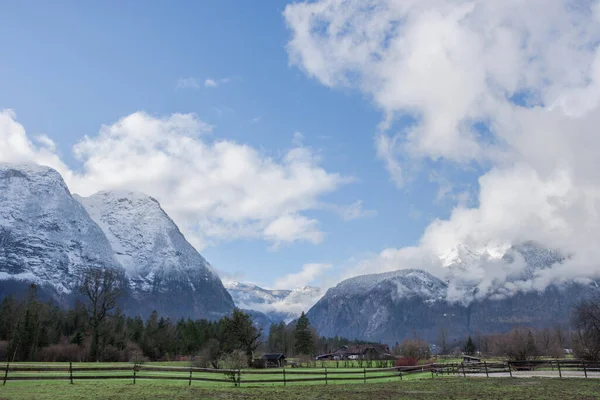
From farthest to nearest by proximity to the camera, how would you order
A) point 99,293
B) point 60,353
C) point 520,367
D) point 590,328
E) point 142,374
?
point 60,353 < point 99,293 < point 590,328 < point 520,367 < point 142,374

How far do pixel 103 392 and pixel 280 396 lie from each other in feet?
44.7

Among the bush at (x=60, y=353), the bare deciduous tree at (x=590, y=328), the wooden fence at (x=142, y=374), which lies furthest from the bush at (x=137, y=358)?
the bare deciduous tree at (x=590, y=328)

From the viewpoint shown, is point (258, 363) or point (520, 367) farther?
point (258, 363)

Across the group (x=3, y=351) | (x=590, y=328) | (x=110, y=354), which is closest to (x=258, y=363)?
(x=110, y=354)

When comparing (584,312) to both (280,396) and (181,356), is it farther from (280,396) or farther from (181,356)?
(181,356)

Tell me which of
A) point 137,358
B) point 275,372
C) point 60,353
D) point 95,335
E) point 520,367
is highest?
point 95,335

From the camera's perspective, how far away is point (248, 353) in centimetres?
11119

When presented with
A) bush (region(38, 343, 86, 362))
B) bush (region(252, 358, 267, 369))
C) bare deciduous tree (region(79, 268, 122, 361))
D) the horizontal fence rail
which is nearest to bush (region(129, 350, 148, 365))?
bare deciduous tree (region(79, 268, 122, 361))

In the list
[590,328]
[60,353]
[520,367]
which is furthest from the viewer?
[60,353]

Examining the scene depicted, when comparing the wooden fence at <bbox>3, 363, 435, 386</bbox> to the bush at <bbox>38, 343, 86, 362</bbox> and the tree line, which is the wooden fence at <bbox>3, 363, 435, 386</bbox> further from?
the bush at <bbox>38, 343, 86, 362</bbox>

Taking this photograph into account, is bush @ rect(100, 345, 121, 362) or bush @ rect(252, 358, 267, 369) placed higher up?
bush @ rect(100, 345, 121, 362)

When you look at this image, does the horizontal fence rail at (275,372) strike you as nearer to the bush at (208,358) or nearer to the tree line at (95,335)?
the tree line at (95,335)

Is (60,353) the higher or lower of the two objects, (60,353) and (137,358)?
the higher

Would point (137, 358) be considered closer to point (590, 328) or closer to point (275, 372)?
point (275, 372)
